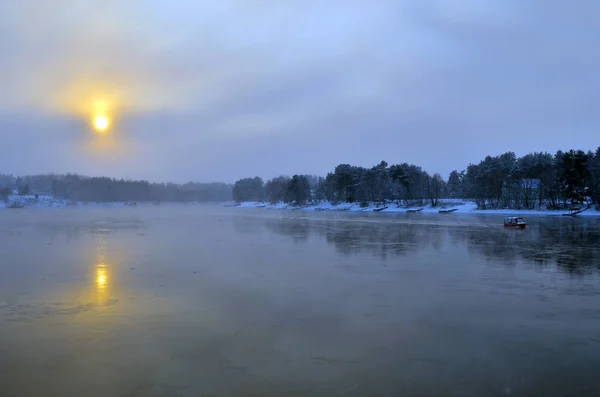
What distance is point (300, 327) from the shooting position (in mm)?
11062

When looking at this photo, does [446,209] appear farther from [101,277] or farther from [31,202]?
[31,202]

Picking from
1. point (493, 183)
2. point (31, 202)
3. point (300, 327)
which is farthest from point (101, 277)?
point (31, 202)

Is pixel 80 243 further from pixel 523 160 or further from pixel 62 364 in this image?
pixel 523 160

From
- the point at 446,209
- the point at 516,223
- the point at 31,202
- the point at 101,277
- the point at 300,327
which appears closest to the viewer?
the point at 300,327

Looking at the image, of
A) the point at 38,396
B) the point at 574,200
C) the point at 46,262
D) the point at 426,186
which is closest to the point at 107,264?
the point at 46,262

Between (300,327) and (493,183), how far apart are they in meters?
87.6

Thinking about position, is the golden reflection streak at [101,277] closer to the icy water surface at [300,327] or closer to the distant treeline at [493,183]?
the icy water surface at [300,327]

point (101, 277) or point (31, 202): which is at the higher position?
point (31, 202)

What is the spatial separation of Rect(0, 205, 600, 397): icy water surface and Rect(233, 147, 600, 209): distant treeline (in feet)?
201

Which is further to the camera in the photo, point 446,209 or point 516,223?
point 446,209

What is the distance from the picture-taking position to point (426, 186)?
112 metres

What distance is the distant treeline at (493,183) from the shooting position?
74562 mm

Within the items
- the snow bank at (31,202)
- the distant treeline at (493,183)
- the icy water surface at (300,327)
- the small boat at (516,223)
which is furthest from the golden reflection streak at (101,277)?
the snow bank at (31,202)

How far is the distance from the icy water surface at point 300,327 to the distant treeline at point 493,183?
61.4 meters
